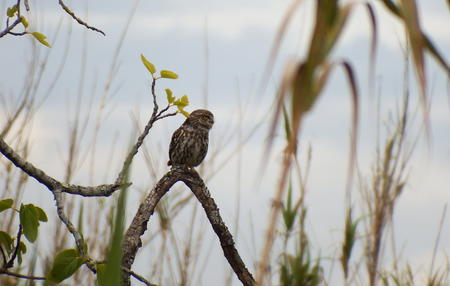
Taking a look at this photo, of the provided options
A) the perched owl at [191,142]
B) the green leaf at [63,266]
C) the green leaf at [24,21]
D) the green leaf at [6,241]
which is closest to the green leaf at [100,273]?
the green leaf at [63,266]

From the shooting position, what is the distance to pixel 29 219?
1844mm

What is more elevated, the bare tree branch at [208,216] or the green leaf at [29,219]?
the bare tree branch at [208,216]

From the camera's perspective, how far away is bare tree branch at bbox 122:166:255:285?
2305mm

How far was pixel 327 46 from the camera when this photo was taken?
36.9 inches

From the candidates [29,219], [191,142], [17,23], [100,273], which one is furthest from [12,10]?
[191,142]

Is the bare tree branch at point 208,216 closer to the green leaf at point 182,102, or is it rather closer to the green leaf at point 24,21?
the green leaf at point 182,102

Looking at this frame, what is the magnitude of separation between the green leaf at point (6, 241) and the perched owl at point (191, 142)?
304cm

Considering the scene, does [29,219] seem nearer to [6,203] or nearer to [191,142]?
[6,203]

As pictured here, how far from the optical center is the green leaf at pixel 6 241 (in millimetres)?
1958

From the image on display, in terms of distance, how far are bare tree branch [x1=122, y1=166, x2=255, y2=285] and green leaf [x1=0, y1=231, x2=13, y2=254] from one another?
0.38 meters

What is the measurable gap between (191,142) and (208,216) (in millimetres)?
2521

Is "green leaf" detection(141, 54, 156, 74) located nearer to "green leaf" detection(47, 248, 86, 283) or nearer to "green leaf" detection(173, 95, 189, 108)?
"green leaf" detection(173, 95, 189, 108)

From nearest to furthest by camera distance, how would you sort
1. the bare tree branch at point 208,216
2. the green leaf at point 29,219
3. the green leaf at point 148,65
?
the green leaf at point 29,219
the green leaf at point 148,65
the bare tree branch at point 208,216

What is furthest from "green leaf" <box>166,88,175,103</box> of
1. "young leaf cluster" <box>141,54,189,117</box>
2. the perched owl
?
the perched owl
